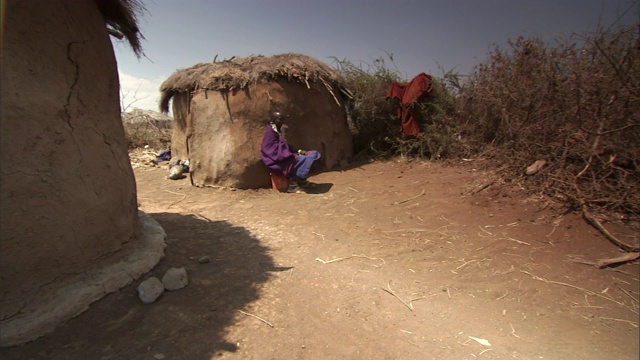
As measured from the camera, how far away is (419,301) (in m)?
2.82

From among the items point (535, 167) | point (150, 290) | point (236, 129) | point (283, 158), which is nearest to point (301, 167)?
point (283, 158)

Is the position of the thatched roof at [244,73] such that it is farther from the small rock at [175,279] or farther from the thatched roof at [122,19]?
the small rock at [175,279]

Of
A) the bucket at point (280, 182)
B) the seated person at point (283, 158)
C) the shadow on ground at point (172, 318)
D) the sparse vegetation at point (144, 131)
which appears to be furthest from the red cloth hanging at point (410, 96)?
the sparse vegetation at point (144, 131)

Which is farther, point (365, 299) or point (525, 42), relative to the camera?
point (525, 42)

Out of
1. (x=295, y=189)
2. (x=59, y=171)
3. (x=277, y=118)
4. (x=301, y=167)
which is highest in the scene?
(x=277, y=118)

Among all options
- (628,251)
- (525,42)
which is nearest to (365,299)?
(628,251)

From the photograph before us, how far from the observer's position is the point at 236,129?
624cm

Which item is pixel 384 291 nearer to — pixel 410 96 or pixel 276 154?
pixel 276 154

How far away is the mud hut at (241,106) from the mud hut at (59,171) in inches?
129

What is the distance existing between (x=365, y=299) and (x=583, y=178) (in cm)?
311

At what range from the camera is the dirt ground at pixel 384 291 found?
7.23ft

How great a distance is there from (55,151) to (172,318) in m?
1.43

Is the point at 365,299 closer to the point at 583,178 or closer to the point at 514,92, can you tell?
the point at 583,178

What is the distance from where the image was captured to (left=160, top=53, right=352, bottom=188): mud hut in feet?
20.5
